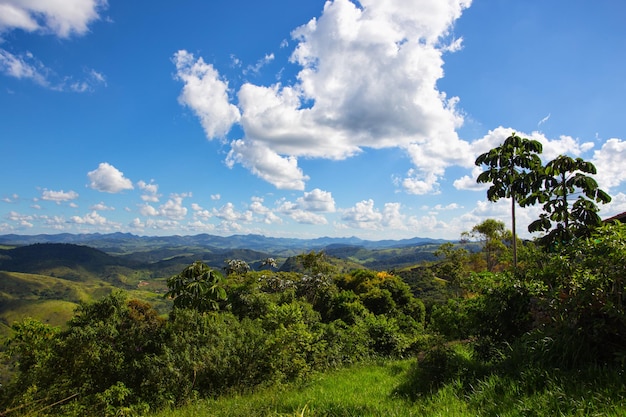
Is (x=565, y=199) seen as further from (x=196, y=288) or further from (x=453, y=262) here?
(x=453, y=262)

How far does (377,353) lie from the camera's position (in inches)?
788

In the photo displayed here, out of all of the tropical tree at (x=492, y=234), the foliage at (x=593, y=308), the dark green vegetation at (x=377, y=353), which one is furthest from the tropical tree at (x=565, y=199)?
the tropical tree at (x=492, y=234)

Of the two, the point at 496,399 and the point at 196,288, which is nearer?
the point at 496,399

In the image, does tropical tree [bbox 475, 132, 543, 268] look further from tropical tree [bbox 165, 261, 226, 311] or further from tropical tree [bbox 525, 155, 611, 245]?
tropical tree [bbox 165, 261, 226, 311]

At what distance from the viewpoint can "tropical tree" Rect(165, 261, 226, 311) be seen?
1827cm

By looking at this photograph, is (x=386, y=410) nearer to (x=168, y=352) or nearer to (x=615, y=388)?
(x=615, y=388)

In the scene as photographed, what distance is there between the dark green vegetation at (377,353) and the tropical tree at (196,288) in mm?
106

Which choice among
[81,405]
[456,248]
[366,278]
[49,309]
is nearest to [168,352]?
[81,405]

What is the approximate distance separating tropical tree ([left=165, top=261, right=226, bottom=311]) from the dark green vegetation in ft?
0.35

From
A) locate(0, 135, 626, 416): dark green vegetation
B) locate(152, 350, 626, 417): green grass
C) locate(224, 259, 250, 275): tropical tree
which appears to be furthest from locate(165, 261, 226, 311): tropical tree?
locate(224, 259, 250, 275): tropical tree

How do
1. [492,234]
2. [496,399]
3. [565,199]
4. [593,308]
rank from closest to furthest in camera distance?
[496,399], [593,308], [565,199], [492,234]

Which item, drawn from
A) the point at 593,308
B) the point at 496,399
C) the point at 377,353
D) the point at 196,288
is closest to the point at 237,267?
the point at 196,288

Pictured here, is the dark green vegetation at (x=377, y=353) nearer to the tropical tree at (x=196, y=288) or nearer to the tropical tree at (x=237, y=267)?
the tropical tree at (x=196, y=288)

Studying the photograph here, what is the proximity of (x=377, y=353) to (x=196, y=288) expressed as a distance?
11.3 meters
